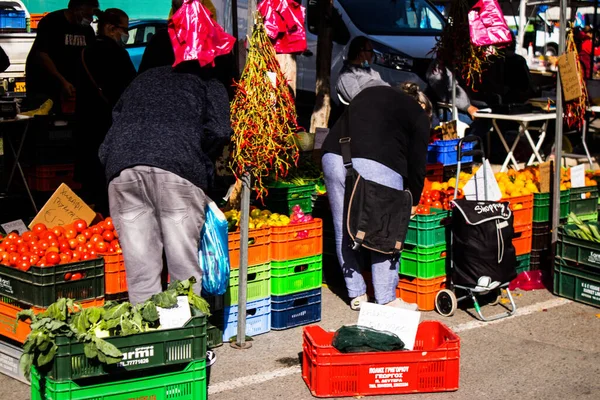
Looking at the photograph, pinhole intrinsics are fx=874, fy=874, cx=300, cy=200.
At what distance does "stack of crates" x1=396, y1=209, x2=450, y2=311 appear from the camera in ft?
21.7

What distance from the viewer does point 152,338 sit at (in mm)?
4469

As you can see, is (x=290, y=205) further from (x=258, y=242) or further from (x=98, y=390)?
(x=98, y=390)

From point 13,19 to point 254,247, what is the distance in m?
9.89

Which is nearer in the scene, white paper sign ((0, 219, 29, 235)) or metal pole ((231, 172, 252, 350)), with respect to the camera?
metal pole ((231, 172, 252, 350))

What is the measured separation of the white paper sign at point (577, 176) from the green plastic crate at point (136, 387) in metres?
4.42

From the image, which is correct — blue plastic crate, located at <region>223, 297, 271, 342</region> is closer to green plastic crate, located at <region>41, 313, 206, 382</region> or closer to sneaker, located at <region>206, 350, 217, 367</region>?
sneaker, located at <region>206, 350, 217, 367</region>

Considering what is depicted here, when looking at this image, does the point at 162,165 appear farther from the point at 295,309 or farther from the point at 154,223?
the point at 295,309

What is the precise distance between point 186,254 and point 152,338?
28.4 inches

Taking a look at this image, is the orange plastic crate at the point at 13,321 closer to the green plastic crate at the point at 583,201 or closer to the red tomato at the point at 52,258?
the red tomato at the point at 52,258

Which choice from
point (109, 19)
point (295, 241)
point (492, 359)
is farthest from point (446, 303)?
point (109, 19)

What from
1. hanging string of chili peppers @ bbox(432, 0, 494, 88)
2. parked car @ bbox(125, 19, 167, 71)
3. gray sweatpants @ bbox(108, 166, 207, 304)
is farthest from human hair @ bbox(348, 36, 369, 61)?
parked car @ bbox(125, 19, 167, 71)

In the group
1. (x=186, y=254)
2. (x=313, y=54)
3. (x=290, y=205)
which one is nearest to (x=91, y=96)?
(x=290, y=205)

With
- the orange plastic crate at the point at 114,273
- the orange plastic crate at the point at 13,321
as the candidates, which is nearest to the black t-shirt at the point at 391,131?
the orange plastic crate at the point at 114,273

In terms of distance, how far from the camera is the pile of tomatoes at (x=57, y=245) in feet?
17.4
